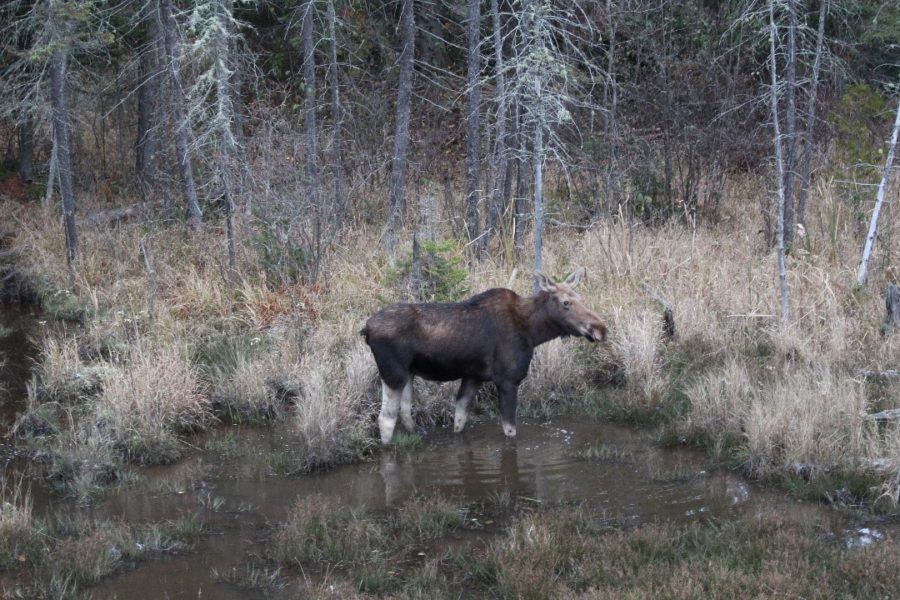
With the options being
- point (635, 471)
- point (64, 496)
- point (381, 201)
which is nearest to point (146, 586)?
point (64, 496)

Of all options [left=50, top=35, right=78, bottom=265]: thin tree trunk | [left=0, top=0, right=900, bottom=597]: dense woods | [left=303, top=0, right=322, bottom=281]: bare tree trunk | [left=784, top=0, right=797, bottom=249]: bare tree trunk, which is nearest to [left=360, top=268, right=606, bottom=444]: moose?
[left=0, top=0, right=900, bottom=597]: dense woods

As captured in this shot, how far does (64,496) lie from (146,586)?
7.72 feet

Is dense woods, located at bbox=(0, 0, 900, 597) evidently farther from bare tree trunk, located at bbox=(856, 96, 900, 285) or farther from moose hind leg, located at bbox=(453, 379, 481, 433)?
moose hind leg, located at bbox=(453, 379, 481, 433)

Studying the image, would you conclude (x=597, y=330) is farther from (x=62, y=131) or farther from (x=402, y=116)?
(x=62, y=131)

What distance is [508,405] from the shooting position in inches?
416

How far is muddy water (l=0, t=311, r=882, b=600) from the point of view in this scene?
316 inches

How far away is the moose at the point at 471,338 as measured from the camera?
10.4 meters

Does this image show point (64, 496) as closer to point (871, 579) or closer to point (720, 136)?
point (871, 579)

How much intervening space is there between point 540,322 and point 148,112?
57.3 feet

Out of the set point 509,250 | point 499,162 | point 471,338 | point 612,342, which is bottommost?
point 612,342

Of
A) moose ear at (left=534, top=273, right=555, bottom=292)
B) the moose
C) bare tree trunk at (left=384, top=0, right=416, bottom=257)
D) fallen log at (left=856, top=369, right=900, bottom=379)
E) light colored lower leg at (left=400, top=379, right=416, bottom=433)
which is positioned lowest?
light colored lower leg at (left=400, top=379, right=416, bottom=433)

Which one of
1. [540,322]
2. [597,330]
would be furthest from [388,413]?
[597,330]

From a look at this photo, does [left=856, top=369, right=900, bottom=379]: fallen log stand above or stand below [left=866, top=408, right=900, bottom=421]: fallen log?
above

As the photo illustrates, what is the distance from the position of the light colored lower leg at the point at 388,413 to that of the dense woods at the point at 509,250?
0.24m
